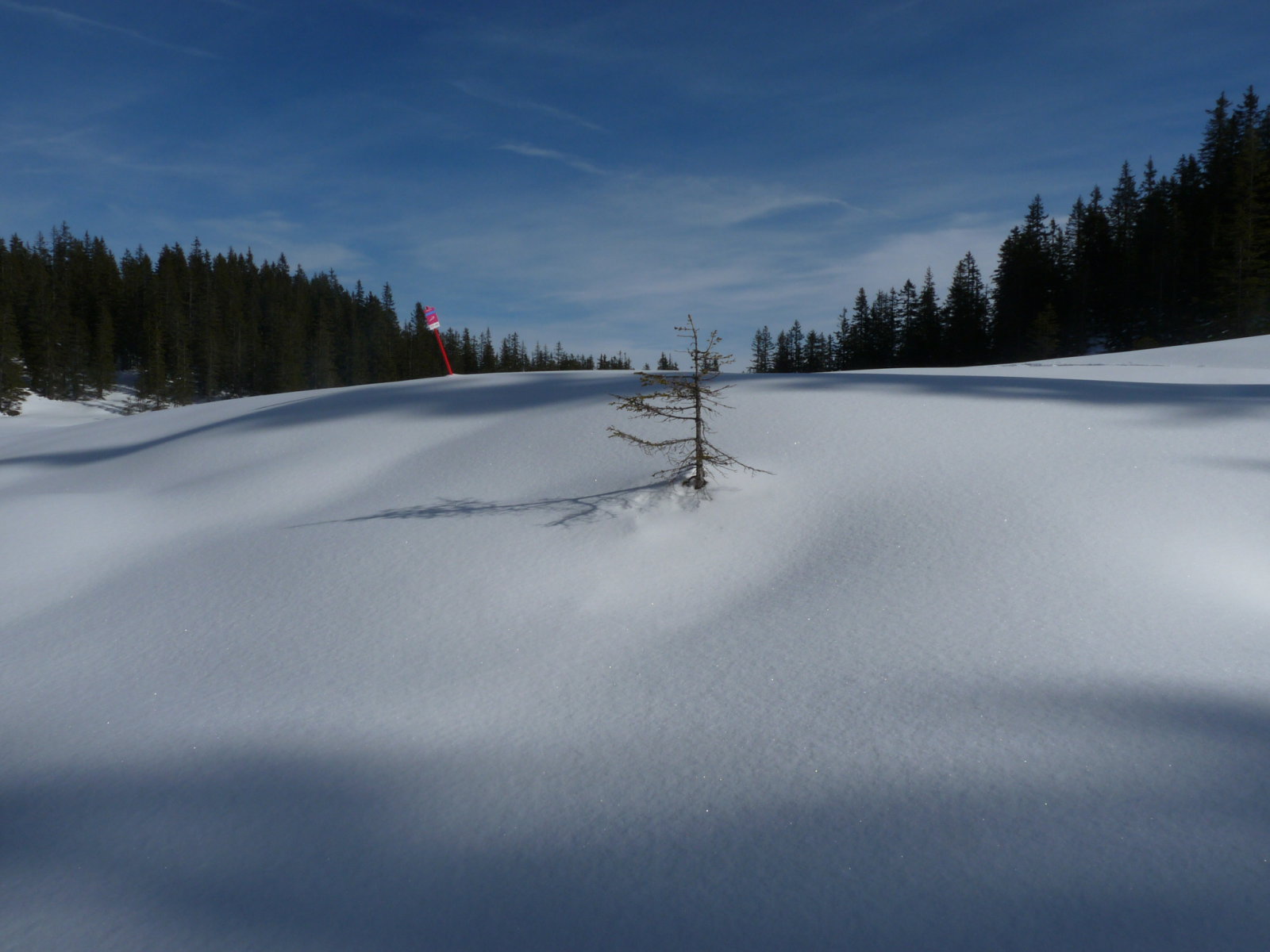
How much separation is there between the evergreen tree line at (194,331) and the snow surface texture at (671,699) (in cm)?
4829

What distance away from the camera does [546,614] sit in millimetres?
4906

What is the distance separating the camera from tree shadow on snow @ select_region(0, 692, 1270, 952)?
7.66ft

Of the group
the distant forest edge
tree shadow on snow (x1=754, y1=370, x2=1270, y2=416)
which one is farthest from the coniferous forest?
tree shadow on snow (x1=754, y1=370, x2=1270, y2=416)

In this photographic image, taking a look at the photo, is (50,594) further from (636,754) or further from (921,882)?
(921,882)

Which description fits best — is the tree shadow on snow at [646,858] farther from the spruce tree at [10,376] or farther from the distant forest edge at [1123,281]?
the spruce tree at [10,376]

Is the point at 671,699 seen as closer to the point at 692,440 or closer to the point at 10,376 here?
the point at 692,440

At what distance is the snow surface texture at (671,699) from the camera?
8.29 feet

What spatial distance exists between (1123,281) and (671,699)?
181 feet

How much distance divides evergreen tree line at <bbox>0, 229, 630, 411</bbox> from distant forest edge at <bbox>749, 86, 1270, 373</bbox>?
1051 inches

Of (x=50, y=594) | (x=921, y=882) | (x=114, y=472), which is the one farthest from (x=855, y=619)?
(x=114, y=472)

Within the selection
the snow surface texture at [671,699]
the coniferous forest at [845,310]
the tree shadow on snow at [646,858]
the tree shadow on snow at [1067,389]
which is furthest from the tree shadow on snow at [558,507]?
the coniferous forest at [845,310]

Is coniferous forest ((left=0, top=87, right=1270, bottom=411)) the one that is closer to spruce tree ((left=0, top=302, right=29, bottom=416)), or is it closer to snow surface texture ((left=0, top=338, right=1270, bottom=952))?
spruce tree ((left=0, top=302, right=29, bottom=416))

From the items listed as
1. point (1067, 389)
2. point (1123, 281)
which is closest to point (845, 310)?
point (1123, 281)

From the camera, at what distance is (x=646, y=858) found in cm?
274
